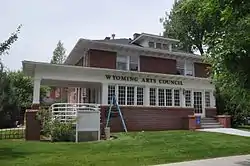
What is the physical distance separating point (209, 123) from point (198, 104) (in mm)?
2141

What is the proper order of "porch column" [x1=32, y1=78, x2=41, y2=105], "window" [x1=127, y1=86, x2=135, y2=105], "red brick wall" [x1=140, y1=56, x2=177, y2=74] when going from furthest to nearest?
"red brick wall" [x1=140, y1=56, x2=177, y2=74], "window" [x1=127, y1=86, x2=135, y2=105], "porch column" [x1=32, y1=78, x2=41, y2=105]

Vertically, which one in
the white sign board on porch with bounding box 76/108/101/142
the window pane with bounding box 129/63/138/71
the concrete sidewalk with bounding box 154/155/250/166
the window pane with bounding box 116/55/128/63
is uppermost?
the window pane with bounding box 116/55/128/63

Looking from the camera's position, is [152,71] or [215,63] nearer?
[215,63]

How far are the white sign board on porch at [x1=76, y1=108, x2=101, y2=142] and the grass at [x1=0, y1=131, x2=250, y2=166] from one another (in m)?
2.43

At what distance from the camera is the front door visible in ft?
87.2

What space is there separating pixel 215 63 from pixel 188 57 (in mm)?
17431

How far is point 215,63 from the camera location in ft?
35.5

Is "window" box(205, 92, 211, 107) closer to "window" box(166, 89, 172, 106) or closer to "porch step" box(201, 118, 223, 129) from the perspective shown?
"porch step" box(201, 118, 223, 129)

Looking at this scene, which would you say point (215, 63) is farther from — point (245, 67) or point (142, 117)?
point (142, 117)

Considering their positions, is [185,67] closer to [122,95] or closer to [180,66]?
[180,66]

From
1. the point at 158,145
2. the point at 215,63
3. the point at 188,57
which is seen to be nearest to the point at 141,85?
the point at 188,57

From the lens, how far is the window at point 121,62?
82.2 feet

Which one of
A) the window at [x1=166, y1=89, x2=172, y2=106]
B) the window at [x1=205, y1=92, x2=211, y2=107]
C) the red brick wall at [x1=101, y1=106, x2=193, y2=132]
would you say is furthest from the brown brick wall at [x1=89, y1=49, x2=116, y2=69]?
the window at [x1=205, y1=92, x2=211, y2=107]

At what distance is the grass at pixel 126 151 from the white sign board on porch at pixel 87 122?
7.96 ft
